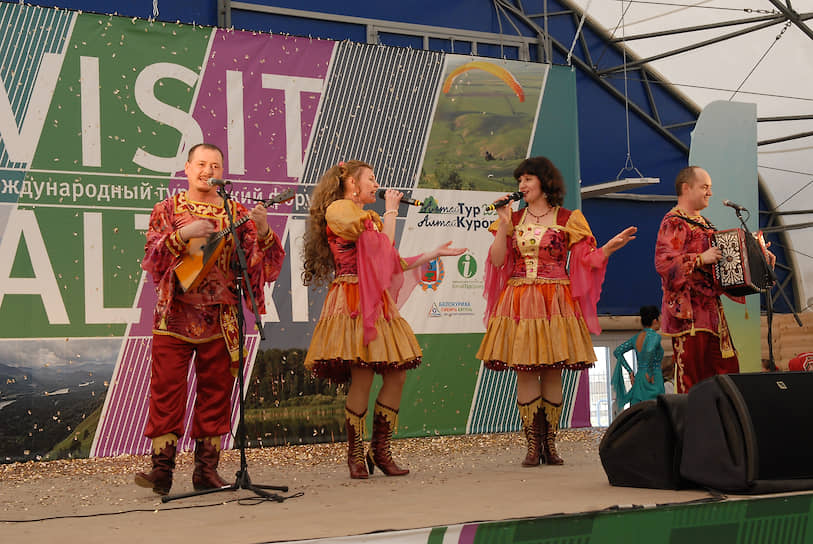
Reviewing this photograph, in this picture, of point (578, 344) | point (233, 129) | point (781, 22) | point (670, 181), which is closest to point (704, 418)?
point (578, 344)

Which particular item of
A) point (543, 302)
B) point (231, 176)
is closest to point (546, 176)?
point (543, 302)

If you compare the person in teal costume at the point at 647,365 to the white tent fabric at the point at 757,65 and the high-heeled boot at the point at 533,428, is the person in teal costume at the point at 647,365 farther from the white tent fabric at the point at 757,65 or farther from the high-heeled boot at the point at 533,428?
the white tent fabric at the point at 757,65

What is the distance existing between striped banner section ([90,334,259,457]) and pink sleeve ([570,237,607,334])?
6.72 feet

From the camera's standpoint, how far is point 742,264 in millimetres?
4195

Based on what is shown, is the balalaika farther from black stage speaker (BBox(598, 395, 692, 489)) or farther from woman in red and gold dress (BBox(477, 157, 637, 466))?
black stage speaker (BBox(598, 395, 692, 489))

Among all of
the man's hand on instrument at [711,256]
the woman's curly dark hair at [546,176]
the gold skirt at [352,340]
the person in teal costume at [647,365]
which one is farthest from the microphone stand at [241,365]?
the person in teal costume at [647,365]

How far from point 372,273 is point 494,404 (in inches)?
97.3

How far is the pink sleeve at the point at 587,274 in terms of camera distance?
4379 mm

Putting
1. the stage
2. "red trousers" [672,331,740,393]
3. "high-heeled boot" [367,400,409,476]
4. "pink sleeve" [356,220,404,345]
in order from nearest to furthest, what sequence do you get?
the stage < "pink sleeve" [356,220,404,345] < "high-heeled boot" [367,400,409,476] < "red trousers" [672,331,740,393]

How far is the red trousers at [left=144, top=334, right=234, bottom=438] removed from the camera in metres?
3.49

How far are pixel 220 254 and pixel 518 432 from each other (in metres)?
3.16

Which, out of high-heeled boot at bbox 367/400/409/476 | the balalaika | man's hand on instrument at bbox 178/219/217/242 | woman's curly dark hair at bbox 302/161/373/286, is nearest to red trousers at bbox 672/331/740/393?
high-heeled boot at bbox 367/400/409/476

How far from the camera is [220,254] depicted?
358 cm

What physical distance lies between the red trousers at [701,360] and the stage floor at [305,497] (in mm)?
644
